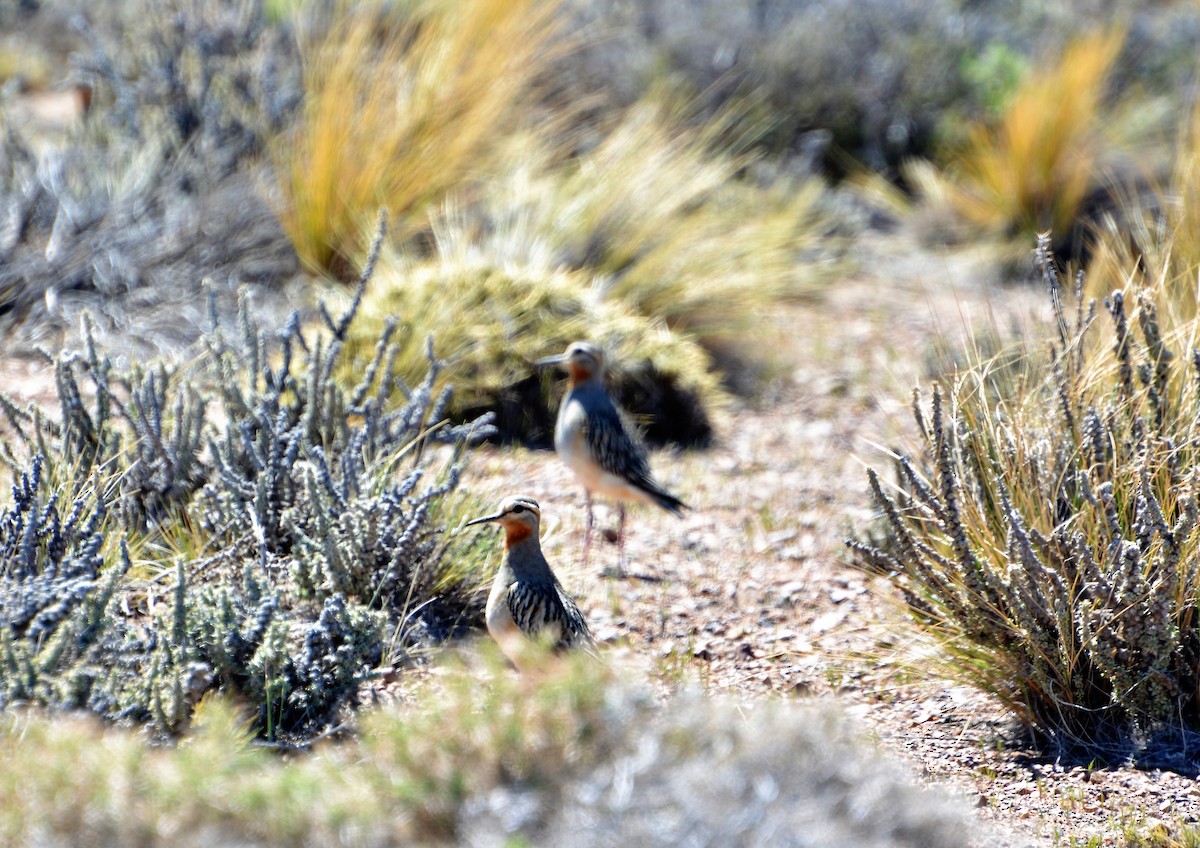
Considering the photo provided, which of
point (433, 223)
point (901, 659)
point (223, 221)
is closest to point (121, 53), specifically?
point (223, 221)

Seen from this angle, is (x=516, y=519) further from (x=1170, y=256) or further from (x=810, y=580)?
(x=1170, y=256)

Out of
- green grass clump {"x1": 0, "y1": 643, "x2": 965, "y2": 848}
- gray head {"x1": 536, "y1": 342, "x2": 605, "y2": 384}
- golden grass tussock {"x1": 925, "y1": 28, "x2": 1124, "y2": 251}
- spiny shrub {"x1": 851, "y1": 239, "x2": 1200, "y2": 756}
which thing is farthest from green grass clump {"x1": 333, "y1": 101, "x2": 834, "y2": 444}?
green grass clump {"x1": 0, "y1": 643, "x2": 965, "y2": 848}

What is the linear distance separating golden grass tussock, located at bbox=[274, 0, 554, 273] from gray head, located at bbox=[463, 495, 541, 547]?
325 centimetres

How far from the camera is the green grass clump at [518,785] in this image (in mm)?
2430

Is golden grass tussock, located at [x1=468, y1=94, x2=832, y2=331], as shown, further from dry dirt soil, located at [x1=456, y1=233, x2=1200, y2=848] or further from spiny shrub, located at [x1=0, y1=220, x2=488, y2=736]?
spiny shrub, located at [x1=0, y1=220, x2=488, y2=736]

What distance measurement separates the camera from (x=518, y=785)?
2551 mm

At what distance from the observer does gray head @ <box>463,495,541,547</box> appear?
166 inches

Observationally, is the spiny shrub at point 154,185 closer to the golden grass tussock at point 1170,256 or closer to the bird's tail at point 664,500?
the bird's tail at point 664,500

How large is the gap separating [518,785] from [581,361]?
3.36 metres

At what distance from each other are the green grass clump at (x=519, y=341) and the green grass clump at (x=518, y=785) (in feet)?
12.0

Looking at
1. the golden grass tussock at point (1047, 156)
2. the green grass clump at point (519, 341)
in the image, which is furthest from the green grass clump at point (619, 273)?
the golden grass tussock at point (1047, 156)

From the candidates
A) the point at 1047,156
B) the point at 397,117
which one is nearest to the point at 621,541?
the point at 397,117

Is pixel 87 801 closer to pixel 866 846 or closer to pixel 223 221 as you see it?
pixel 866 846

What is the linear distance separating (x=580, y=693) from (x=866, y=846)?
623 mm
